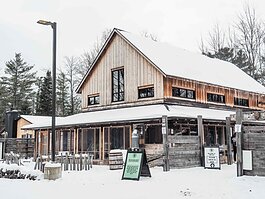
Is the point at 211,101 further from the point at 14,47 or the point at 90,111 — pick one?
the point at 14,47

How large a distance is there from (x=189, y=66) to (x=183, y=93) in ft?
10.9

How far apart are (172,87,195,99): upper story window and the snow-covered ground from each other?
9.14 m

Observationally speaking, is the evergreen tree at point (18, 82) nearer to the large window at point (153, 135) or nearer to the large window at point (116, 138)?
the large window at point (116, 138)

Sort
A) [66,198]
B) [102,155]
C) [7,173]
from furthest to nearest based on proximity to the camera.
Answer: [102,155] < [7,173] < [66,198]

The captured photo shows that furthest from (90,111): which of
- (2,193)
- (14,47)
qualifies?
(14,47)

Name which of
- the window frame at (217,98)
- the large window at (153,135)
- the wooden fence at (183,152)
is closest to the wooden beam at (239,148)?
the wooden fence at (183,152)

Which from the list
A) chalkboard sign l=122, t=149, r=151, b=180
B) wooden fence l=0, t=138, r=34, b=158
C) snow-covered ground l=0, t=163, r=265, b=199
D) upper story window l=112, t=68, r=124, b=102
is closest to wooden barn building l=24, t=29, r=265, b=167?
upper story window l=112, t=68, r=124, b=102

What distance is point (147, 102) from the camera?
21.4 metres

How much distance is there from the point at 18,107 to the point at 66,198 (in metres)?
42.7

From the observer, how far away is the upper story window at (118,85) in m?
23.5

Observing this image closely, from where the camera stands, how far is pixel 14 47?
62.2 meters

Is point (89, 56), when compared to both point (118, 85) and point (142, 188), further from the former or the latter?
point (142, 188)

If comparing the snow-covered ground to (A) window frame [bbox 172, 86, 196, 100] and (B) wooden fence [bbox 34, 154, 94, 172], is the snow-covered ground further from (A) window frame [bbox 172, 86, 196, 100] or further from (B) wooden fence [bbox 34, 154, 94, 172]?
(A) window frame [bbox 172, 86, 196, 100]

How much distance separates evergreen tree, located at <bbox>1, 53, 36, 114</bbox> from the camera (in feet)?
164
